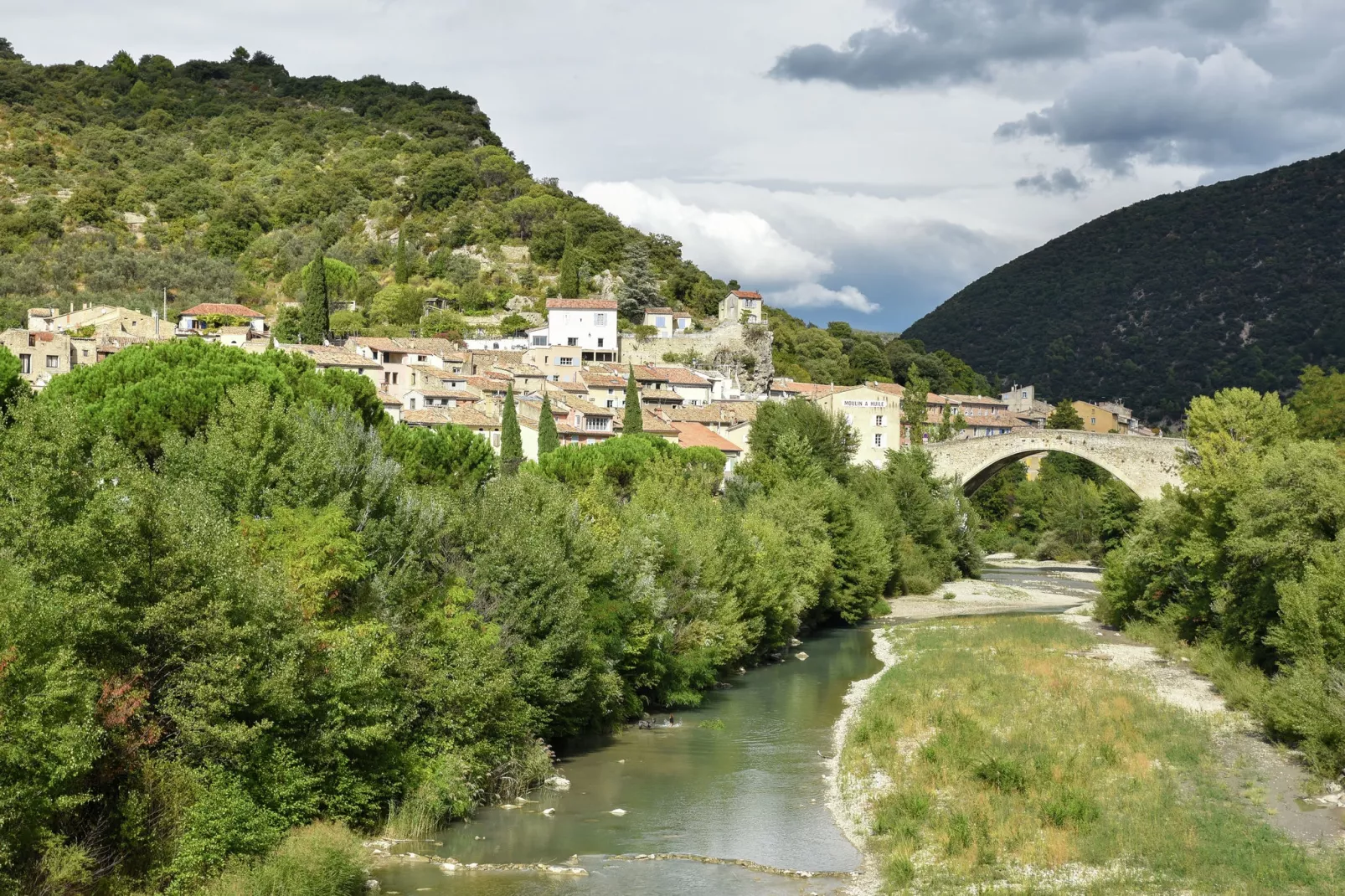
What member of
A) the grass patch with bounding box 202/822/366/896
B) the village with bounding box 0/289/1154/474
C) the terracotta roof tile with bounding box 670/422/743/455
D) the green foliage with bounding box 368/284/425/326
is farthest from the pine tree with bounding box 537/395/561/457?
the grass patch with bounding box 202/822/366/896

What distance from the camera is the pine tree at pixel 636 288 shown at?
3472 inches

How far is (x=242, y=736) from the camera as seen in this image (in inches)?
585

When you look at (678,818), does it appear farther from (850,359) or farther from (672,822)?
(850,359)

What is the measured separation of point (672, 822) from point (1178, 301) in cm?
11441

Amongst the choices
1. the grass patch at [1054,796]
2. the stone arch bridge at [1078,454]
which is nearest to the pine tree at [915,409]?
the stone arch bridge at [1078,454]

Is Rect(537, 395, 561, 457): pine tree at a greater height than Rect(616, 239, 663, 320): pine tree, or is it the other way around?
Rect(616, 239, 663, 320): pine tree

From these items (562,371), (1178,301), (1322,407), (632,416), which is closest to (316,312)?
(562,371)

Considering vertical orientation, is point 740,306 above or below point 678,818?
above

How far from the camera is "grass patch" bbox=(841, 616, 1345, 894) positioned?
1630 cm

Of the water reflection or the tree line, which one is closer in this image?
the tree line

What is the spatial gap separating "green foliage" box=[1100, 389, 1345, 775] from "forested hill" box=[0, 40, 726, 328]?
52270 millimetres

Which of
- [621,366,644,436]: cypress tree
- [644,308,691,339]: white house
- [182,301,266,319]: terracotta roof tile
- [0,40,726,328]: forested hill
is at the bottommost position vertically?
[621,366,644,436]: cypress tree

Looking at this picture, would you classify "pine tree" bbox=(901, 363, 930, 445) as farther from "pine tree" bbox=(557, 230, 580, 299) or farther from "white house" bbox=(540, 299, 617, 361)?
"pine tree" bbox=(557, 230, 580, 299)

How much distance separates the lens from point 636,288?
8938 centimetres
